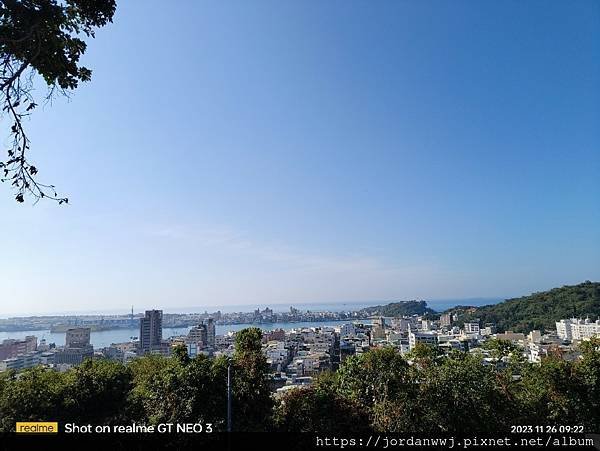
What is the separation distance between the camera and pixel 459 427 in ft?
19.6

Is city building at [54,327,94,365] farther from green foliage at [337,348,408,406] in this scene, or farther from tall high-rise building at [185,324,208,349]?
green foliage at [337,348,408,406]

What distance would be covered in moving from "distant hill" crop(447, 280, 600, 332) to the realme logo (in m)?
47.0

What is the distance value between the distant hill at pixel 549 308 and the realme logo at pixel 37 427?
46998mm

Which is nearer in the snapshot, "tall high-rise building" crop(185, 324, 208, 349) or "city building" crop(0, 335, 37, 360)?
"city building" crop(0, 335, 37, 360)

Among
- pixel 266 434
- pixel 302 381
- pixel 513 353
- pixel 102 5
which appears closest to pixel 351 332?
pixel 302 381

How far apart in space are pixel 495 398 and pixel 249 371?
4177 millimetres

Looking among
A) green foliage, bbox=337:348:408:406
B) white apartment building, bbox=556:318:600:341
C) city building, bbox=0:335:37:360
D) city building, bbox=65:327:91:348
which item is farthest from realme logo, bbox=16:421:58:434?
city building, bbox=65:327:91:348

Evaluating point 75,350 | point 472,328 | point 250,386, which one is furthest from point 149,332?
point 250,386

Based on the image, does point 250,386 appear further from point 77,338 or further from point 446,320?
point 446,320

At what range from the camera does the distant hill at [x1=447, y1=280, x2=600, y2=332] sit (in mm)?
42375

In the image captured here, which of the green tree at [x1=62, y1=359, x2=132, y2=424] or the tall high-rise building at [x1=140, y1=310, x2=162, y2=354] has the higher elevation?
the green tree at [x1=62, y1=359, x2=132, y2=424]

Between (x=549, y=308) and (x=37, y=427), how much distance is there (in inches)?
2049

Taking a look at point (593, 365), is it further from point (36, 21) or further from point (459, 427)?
point (36, 21)

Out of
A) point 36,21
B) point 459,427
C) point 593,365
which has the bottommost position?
point 459,427
